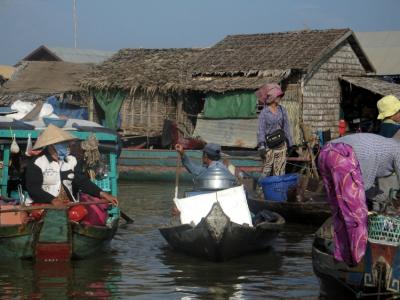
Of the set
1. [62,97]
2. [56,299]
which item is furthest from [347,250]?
[62,97]

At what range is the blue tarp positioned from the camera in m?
23.8

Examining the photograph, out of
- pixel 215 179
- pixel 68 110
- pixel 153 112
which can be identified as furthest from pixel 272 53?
pixel 215 179

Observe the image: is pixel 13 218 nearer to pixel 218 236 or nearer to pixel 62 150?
pixel 62 150

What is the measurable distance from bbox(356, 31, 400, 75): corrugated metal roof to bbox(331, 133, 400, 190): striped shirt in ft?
64.1

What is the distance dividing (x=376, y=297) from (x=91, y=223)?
4.21 meters

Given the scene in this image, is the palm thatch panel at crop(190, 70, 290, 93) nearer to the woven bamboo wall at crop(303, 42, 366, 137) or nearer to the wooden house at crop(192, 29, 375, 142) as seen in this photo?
the wooden house at crop(192, 29, 375, 142)

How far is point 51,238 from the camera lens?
370 inches

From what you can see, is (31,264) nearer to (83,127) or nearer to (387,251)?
(83,127)

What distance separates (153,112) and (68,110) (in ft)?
9.37

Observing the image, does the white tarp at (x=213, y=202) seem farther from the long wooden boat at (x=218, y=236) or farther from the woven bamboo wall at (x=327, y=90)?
the woven bamboo wall at (x=327, y=90)

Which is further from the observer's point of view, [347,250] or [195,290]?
[195,290]

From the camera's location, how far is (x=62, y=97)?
25.4 metres

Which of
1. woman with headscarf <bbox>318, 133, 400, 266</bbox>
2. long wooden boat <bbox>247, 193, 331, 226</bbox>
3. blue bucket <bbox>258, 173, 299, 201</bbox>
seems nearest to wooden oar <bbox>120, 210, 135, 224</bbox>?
long wooden boat <bbox>247, 193, 331, 226</bbox>

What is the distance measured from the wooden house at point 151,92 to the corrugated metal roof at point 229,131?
59 centimetres
